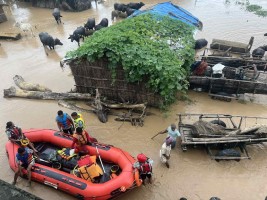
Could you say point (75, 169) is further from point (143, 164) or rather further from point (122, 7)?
point (122, 7)

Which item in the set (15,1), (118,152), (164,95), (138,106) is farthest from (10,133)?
(15,1)

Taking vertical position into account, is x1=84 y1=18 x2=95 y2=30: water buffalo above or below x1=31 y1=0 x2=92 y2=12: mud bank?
below

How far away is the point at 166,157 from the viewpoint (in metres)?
8.48

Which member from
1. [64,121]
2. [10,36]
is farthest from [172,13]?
[10,36]

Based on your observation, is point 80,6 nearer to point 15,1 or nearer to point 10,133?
point 15,1

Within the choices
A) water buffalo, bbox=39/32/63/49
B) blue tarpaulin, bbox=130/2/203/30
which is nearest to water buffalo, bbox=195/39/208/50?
blue tarpaulin, bbox=130/2/203/30

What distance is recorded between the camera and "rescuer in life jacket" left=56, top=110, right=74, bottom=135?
8.84 meters

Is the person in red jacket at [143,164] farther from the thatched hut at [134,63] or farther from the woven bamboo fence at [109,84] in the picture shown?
the woven bamboo fence at [109,84]

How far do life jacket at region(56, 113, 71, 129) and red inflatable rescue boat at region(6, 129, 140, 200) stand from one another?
13.6 inches

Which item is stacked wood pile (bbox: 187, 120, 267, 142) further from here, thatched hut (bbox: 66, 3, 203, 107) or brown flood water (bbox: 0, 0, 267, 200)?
thatched hut (bbox: 66, 3, 203, 107)

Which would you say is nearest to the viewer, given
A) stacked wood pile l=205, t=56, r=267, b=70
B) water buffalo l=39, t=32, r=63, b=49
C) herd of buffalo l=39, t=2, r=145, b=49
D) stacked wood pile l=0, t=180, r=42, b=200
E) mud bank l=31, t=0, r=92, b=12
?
stacked wood pile l=0, t=180, r=42, b=200

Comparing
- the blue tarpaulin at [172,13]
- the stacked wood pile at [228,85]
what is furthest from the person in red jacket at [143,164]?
the blue tarpaulin at [172,13]

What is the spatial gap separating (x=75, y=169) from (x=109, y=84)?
416 cm

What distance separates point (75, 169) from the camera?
25.3 ft
